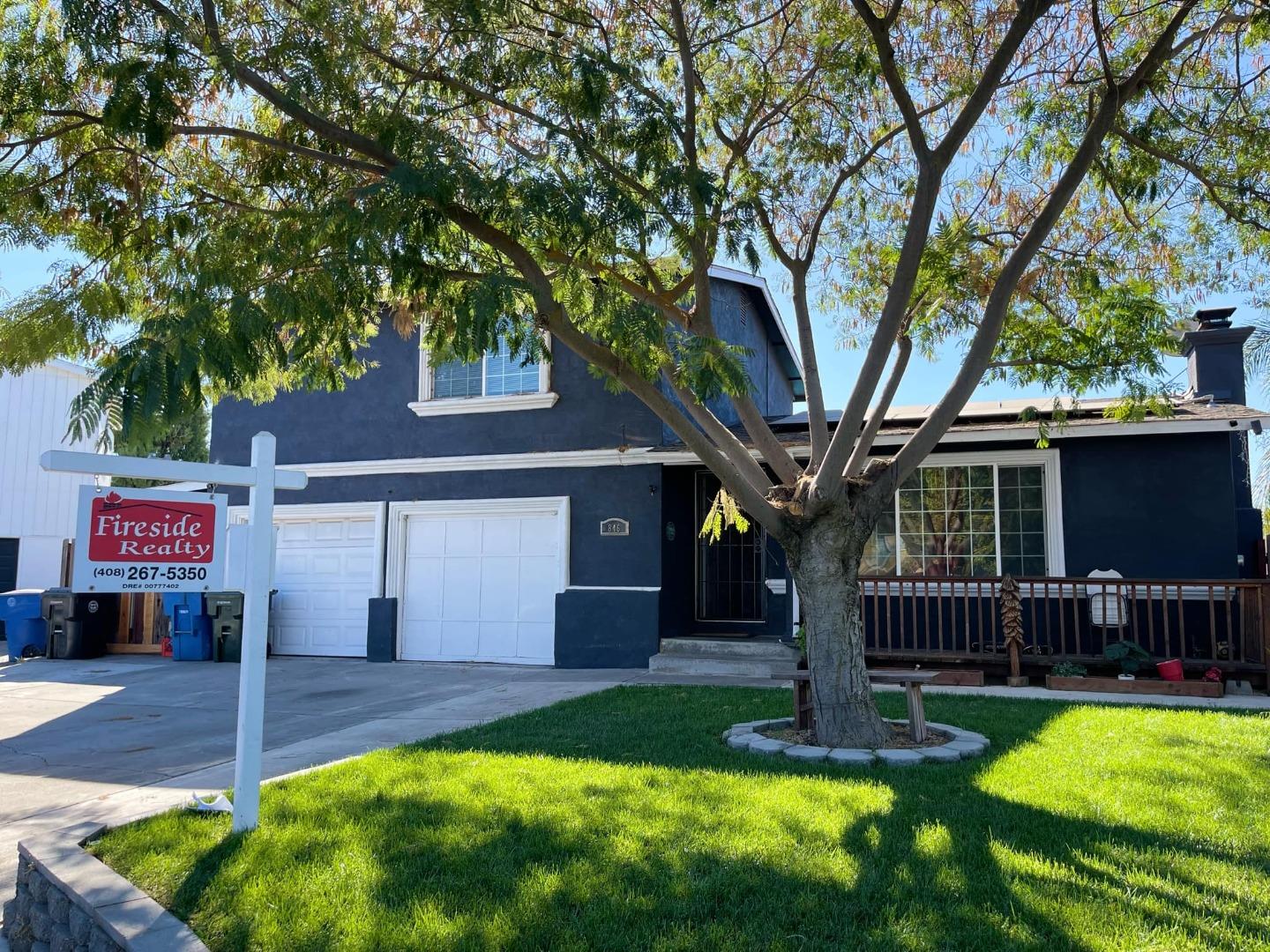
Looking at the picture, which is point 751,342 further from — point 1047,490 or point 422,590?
point 422,590

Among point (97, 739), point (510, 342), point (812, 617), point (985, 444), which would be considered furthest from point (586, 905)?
point (985, 444)

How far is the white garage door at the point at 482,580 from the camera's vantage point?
1405 centimetres

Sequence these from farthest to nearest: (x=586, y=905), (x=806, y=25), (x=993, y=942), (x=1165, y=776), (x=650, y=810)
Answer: (x=806, y=25), (x=1165, y=776), (x=650, y=810), (x=586, y=905), (x=993, y=942)

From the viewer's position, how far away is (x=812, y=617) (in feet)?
23.4

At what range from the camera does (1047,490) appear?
468 inches

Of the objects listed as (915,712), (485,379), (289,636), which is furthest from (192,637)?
(915,712)

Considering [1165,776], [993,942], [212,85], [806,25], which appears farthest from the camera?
[806,25]

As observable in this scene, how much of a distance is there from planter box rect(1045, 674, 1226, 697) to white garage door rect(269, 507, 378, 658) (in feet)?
32.6

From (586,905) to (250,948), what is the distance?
1.33 meters

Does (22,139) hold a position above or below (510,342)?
above

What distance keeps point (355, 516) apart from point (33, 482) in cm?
1300

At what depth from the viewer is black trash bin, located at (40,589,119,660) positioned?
1561 cm

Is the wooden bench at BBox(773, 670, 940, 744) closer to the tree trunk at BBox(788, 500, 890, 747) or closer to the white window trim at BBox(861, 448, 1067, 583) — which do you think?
the tree trunk at BBox(788, 500, 890, 747)

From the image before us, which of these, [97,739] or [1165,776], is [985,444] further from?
[97,739]
